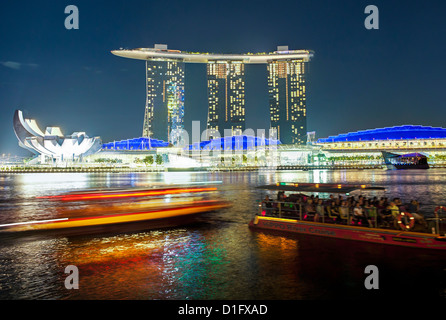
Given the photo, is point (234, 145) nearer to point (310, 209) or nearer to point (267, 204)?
point (267, 204)

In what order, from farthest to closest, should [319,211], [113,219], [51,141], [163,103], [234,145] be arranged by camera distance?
[163,103] < [234,145] < [51,141] < [113,219] < [319,211]

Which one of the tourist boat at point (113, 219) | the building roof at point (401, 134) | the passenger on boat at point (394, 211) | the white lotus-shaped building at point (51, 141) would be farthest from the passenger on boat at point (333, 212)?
the building roof at point (401, 134)

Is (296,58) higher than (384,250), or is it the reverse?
(296,58)

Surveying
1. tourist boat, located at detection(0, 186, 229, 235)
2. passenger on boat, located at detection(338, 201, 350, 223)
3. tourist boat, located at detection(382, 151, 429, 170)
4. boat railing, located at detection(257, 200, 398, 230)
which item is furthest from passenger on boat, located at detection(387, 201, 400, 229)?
tourist boat, located at detection(382, 151, 429, 170)

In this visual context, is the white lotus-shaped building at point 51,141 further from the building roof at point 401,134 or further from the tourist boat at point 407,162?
the building roof at point 401,134

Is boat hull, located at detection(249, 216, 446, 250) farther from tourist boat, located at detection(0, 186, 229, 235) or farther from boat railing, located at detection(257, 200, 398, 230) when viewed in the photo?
tourist boat, located at detection(0, 186, 229, 235)

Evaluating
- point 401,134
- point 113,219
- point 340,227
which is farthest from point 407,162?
point 113,219
